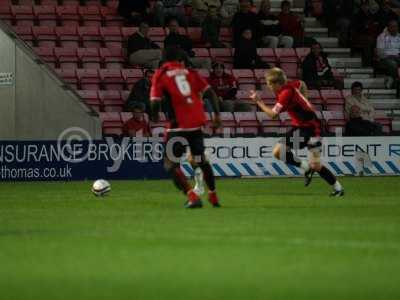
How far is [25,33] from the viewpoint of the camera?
28.6 m

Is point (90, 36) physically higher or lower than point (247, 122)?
higher

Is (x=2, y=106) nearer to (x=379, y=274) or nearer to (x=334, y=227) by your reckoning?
(x=334, y=227)

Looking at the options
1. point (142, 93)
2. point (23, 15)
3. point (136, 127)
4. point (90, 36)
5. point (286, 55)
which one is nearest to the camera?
point (136, 127)

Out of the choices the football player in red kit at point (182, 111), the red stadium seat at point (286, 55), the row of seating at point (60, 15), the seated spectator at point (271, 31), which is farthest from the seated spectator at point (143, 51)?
the football player in red kit at point (182, 111)

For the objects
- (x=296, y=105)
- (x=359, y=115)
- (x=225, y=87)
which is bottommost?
(x=359, y=115)

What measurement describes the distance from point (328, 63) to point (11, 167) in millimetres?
8296

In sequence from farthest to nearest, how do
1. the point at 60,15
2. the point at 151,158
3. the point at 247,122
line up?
the point at 60,15 < the point at 247,122 < the point at 151,158

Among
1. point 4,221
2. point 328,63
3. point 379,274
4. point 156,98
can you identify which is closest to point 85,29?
point 328,63

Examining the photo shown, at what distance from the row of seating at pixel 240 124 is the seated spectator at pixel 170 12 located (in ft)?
9.86

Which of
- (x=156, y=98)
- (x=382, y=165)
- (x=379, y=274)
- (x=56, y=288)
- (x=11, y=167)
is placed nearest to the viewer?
(x=56, y=288)

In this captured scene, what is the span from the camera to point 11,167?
25.0 metres

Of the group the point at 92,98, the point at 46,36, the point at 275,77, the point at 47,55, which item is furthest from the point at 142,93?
the point at 275,77

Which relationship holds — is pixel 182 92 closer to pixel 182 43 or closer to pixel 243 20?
pixel 182 43

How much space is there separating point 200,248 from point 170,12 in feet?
61.4
